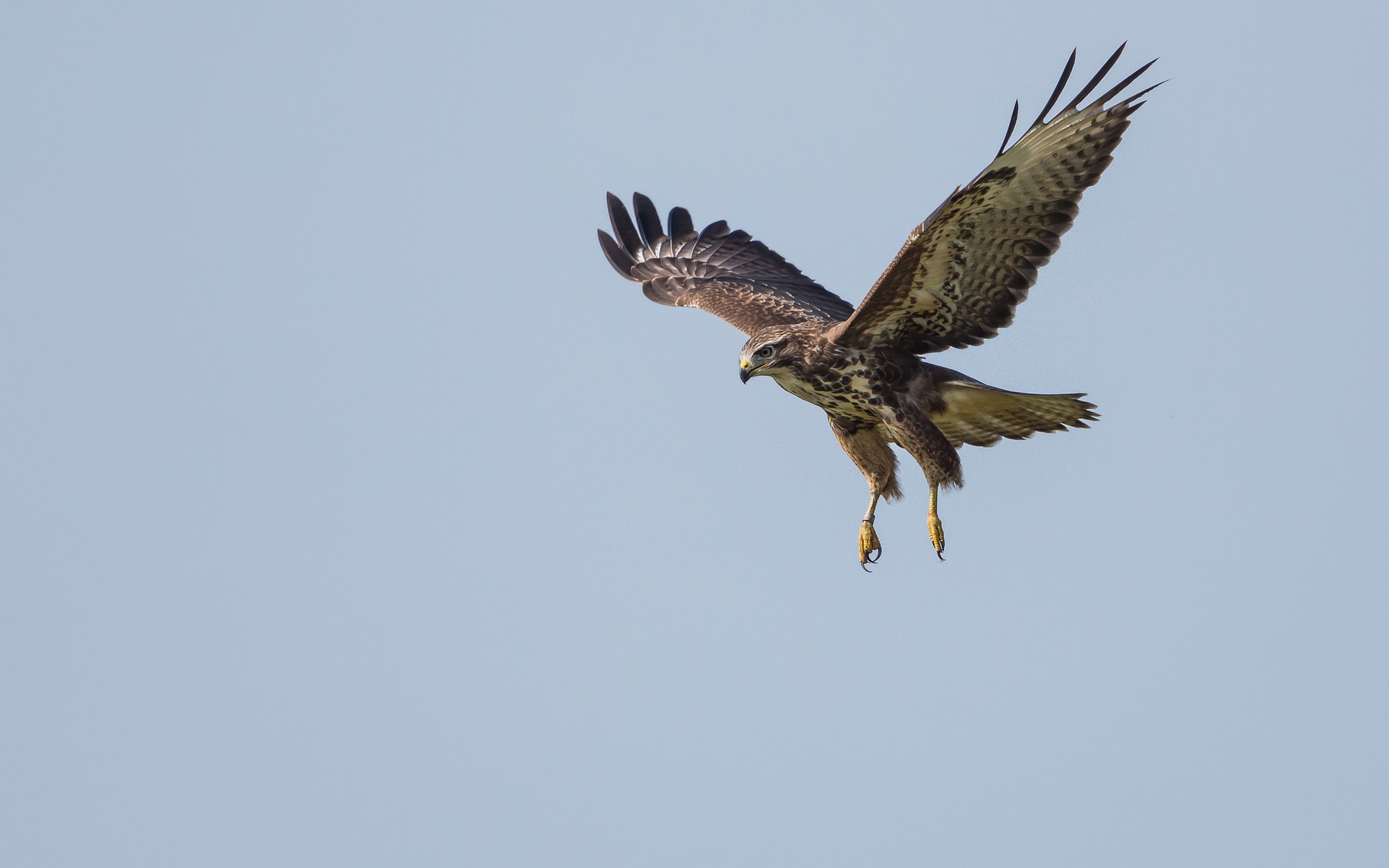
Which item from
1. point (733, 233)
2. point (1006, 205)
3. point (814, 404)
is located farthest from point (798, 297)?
point (1006, 205)

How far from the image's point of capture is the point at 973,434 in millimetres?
11438

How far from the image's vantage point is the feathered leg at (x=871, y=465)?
37.3 ft

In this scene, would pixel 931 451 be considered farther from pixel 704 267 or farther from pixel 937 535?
pixel 704 267

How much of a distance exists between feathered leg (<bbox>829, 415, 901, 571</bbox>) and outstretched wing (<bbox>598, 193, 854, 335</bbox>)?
58.8 inches

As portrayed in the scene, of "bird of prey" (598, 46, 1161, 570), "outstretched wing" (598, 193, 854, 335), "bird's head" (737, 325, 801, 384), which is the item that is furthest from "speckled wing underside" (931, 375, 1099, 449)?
"outstretched wing" (598, 193, 854, 335)

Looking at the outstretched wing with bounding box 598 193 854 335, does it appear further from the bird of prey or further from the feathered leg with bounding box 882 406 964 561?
the feathered leg with bounding box 882 406 964 561

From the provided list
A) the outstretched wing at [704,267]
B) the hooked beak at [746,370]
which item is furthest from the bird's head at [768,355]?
the outstretched wing at [704,267]

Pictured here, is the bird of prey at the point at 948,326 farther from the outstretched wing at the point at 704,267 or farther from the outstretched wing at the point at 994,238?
the outstretched wing at the point at 704,267

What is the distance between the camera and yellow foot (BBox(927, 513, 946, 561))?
35.4ft

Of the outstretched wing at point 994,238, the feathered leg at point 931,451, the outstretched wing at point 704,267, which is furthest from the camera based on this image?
the outstretched wing at point 704,267

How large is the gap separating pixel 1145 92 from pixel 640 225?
5.39 metres

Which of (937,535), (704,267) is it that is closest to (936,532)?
(937,535)

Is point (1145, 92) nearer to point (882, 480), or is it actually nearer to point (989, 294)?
point (989, 294)

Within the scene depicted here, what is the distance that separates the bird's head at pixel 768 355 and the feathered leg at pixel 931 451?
2.22 feet
